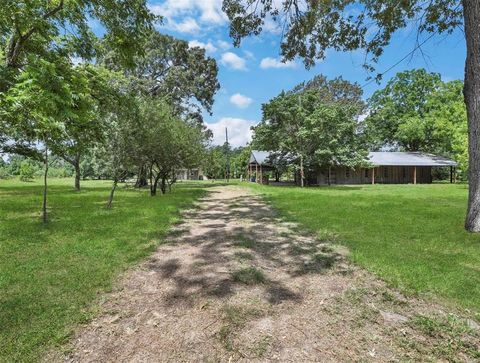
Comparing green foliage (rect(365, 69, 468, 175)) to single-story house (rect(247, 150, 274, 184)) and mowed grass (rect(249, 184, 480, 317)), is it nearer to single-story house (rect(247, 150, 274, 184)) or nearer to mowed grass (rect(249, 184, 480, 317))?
single-story house (rect(247, 150, 274, 184))

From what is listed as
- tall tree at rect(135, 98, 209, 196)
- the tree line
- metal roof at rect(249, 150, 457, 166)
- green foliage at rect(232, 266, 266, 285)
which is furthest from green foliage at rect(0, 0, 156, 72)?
metal roof at rect(249, 150, 457, 166)

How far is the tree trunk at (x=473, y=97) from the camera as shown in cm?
636

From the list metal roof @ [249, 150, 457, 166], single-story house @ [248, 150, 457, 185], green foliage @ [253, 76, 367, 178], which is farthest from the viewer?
single-story house @ [248, 150, 457, 185]

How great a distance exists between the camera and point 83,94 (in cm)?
814

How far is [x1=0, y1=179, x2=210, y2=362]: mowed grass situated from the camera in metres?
2.82

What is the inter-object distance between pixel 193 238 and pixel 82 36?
7.86 metres

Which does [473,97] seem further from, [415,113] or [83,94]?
[415,113]

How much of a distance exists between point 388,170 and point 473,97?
103 feet

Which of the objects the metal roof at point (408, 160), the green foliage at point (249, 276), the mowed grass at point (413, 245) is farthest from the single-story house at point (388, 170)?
the green foliage at point (249, 276)

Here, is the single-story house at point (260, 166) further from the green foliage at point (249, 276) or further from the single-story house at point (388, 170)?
the green foliage at point (249, 276)

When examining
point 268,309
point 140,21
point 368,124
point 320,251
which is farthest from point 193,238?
point 368,124

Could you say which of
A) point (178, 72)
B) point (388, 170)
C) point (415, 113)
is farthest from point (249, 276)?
point (415, 113)

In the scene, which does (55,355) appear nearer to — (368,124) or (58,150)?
(58,150)

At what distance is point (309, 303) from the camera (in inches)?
134
